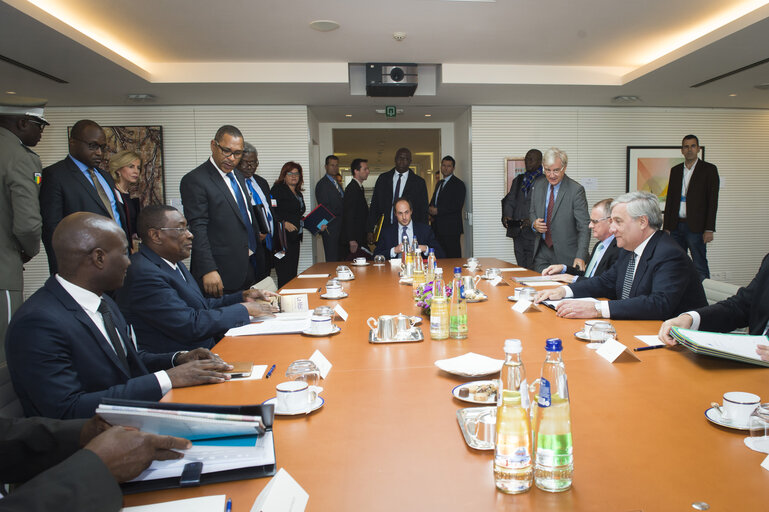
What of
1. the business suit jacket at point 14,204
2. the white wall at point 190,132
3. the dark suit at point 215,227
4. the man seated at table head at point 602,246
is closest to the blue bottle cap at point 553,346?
the man seated at table head at point 602,246

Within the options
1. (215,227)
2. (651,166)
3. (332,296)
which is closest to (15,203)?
(215,227)

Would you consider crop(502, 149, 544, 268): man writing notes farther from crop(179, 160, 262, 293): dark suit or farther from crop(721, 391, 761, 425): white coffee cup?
crop(721, 391, 761, 425): white coffee cup

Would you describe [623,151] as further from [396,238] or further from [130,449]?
[130,449]

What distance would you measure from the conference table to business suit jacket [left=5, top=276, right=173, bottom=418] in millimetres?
227

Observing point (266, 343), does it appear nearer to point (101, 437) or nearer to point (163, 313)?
point (163, 313)

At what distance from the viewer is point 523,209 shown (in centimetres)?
600

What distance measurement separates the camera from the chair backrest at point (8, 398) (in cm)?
139

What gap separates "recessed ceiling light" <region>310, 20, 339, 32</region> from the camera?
4555 mm

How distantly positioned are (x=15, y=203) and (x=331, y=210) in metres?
4.10

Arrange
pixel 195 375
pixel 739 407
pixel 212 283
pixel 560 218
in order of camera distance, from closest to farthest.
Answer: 1. pixel 739 407
2. pixel 195 375
3. pixel 212 283
4. pixel 560 218

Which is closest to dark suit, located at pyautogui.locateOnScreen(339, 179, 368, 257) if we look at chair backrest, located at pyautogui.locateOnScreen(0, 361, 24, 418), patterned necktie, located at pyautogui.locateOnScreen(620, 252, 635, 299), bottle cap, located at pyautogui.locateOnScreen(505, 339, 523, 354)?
patterned necktie, located at pyautogui.locateOnScreen(620, 252, 635, 299)

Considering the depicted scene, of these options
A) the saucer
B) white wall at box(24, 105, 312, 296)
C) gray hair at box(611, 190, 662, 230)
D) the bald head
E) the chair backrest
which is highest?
white wall at box(24, 105, 312, 296)

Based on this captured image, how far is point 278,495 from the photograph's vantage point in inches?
34.7

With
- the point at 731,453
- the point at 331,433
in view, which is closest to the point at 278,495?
the point at 331,433
